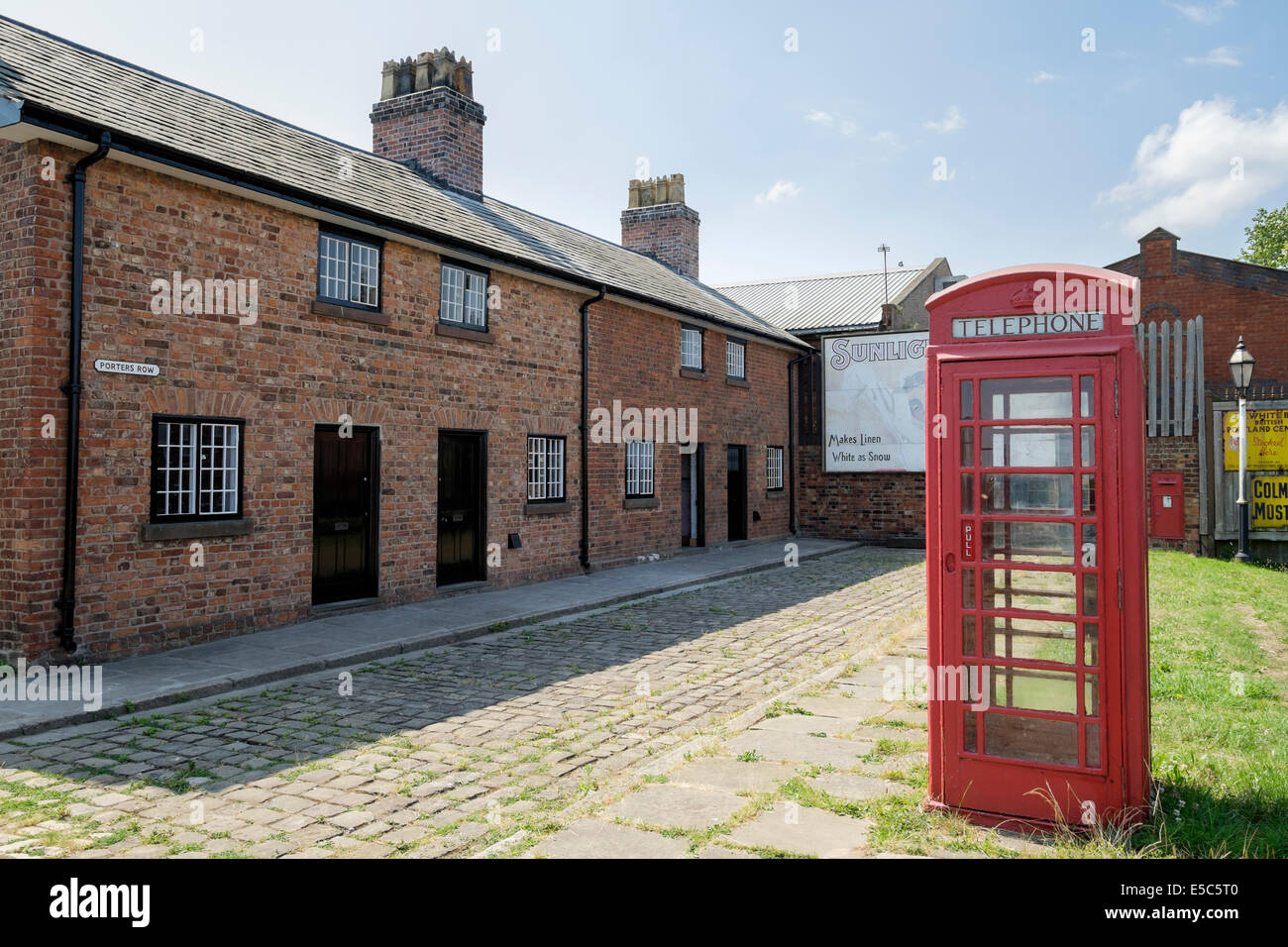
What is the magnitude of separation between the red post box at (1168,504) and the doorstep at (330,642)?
10562mm

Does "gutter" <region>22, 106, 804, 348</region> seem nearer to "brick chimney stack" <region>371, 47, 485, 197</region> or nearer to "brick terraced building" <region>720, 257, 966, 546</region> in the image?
"brick chimney stack" <region>371, 47, 485, 197</region>

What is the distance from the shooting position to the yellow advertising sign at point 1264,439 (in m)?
18.9

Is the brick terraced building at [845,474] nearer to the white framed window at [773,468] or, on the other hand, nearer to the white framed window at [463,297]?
the white framed window at [773,468]

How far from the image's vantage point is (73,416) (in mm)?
8977

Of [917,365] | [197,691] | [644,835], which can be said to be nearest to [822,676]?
[644,835]

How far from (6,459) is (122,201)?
2947mm

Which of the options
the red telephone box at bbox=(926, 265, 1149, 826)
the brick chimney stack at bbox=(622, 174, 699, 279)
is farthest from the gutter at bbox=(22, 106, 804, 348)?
the brick chimney stack at bbox=(622, 174, 699, 279)

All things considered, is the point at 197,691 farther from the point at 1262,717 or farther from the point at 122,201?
the point at 1262,717

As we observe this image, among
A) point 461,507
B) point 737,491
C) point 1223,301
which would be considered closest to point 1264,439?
point 1223,301

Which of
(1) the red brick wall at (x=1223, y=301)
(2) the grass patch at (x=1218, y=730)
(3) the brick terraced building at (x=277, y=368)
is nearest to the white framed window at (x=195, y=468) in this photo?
(3) the brick terraced building at (x=277, y=368)

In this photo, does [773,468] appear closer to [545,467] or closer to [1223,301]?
[545,467]

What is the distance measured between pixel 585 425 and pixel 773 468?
9529mm

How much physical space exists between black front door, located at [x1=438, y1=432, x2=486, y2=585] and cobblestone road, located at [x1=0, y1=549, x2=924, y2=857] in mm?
3258

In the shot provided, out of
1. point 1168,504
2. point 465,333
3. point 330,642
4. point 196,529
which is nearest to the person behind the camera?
point 196,529
